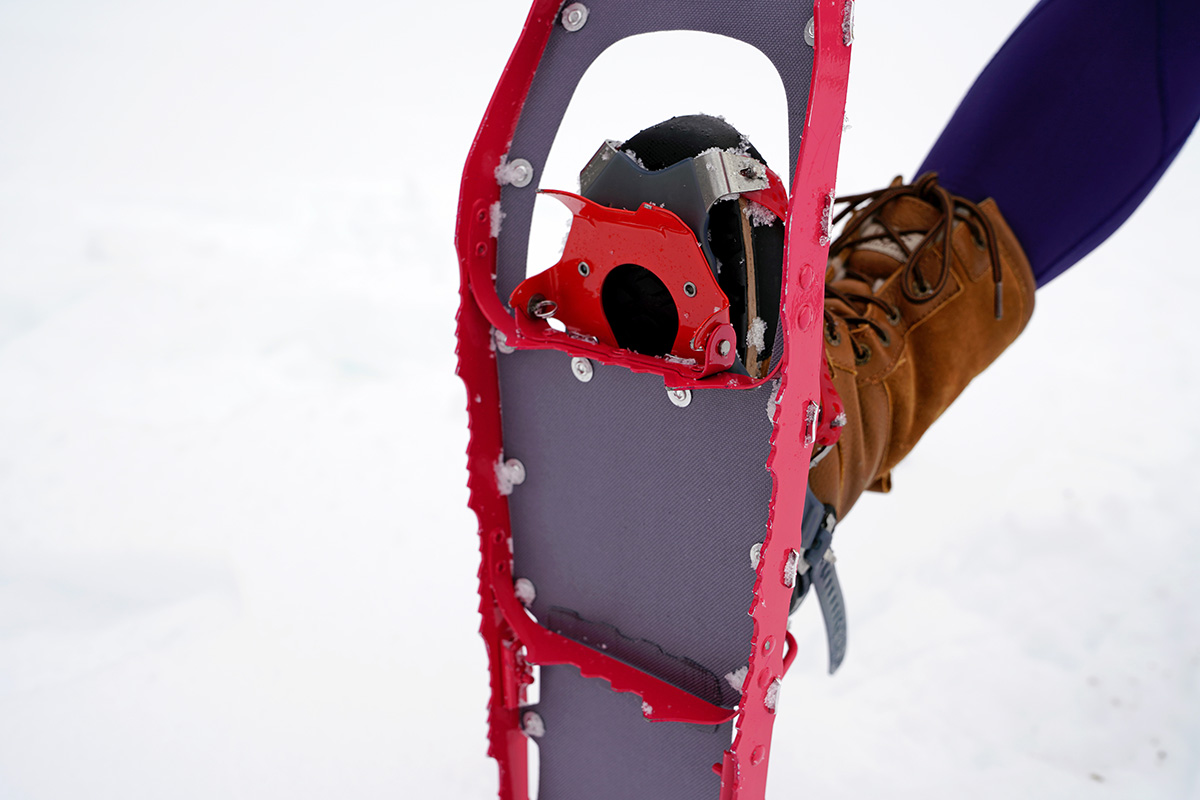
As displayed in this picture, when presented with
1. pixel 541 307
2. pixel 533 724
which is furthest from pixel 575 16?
pixel 533 724

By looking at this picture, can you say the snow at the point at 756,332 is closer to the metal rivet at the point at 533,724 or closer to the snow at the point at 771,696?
the snow at the point at 771,696

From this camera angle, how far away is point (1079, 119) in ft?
4.16

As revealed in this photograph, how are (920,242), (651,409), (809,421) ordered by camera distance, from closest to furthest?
(809,421)
(651,409)
(920,242)

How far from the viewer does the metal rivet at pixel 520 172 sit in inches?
34.3

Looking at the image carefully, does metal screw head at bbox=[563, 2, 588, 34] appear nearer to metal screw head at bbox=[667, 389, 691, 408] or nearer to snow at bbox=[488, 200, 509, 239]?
snow at bbox=[488, 200, 509, 239]

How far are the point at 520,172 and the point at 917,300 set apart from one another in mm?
576

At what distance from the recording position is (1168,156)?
1239mm

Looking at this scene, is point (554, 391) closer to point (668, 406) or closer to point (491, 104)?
point (668, 406)

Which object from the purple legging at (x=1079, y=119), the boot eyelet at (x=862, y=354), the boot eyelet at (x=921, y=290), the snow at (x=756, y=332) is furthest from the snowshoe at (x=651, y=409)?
the purple legging at (x=1079, y=119)

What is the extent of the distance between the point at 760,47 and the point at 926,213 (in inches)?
23.4

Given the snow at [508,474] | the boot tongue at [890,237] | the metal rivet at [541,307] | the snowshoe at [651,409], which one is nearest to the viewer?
the snowshoe at [651,409]

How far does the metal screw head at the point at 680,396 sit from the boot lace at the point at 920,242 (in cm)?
40

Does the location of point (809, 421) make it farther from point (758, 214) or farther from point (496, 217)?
point (496, 217)

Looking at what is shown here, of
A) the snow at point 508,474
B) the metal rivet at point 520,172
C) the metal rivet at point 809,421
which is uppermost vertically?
the metal rivet at point 520,172
